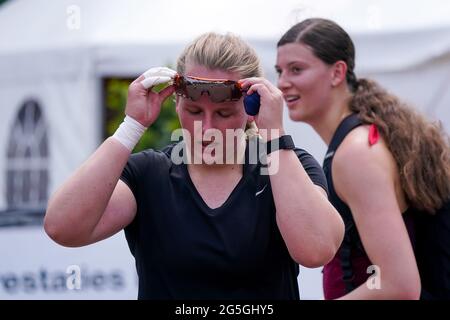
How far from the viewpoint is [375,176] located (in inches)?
112

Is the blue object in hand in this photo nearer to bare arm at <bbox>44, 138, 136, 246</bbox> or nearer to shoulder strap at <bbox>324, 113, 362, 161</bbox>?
bare arm at <bbox>44, 138, 136, 246</bbox>

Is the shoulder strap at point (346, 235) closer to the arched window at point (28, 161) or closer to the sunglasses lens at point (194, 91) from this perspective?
the sunglasses lens at point (194, 91)

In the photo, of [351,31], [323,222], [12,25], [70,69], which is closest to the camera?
[323,222]

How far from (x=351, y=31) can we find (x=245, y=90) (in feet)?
13.6

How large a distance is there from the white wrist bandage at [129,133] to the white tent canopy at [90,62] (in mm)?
3704

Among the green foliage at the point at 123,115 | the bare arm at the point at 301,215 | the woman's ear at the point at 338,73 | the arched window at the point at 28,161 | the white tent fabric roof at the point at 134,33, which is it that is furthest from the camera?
the arched window at the point at 28,161

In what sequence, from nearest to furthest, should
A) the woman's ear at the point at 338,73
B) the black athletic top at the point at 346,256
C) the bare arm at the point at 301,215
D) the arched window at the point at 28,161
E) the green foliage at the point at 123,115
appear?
the bare arm at the point at 301,215 < the black athletic top at the point at 346,256 < the woman's ear at the point at 338,73 < the green foliage at the point at 123,115 < the arched window at the point at 28,161

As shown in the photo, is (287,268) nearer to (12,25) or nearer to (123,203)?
(123,203)

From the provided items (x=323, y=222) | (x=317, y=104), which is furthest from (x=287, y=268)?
(x=317, y=104)

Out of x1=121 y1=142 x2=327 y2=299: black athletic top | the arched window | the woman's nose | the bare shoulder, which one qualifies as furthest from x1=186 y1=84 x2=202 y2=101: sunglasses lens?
the arched window

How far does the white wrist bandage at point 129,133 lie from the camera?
221 cm

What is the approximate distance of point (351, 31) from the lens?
6.24 metres

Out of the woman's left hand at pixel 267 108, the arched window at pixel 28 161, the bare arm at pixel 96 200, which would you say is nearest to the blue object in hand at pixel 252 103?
the woman's left hand at pixel 267 108
